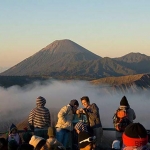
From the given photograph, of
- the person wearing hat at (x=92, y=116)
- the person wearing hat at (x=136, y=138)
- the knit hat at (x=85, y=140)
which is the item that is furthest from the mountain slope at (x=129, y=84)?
the person wearing hat at (x=136, y=138)

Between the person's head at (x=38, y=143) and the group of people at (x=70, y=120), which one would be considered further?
the group of people at (x=70, y=120)

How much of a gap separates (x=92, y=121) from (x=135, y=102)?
596ft

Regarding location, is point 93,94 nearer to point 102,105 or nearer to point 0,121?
point 102,105

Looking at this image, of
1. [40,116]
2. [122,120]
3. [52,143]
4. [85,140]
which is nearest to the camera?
[85,140]

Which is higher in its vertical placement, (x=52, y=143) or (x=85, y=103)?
(x=85, y=103)

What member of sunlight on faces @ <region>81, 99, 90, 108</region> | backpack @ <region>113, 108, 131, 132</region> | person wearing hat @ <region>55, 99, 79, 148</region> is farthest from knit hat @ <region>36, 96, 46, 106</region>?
backpack @ <region>113, 108, 131, 132</region>

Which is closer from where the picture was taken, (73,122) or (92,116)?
(92,116)

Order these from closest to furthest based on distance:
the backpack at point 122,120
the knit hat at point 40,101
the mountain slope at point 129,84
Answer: the backpack at point 122,120 < the knit hat at point 40,101 < the mountain slope at point 129,84

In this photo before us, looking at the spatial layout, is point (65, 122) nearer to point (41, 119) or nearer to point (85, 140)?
point (41, 119)

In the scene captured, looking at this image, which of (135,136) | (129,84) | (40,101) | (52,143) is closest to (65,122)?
(40,101)

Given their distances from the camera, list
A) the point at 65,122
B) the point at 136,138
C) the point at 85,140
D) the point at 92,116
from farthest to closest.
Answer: the point at 65,122 < the point at 92,116 < the point at 85,140 < the point at 136,138

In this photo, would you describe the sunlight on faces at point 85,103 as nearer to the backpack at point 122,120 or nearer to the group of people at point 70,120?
the group of people at point 70,120

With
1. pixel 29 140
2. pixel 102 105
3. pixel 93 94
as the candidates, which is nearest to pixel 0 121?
pixel 102 105

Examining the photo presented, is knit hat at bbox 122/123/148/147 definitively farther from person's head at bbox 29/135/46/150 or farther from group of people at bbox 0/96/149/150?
group of people at bbox 0/96/149/150
